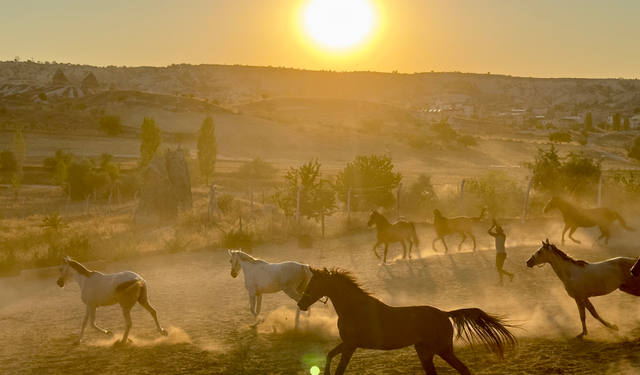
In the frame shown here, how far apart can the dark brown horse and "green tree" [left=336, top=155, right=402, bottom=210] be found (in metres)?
20.8

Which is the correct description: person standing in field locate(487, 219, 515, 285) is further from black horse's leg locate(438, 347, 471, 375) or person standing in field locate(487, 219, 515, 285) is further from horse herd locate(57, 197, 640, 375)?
black horse's leg locate(438, 347, 471, 375)

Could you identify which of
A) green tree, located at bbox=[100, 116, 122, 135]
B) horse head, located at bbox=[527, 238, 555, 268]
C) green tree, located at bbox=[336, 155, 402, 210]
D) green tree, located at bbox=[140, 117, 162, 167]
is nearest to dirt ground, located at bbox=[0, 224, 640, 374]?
horse head, located at bbox=[527, 238, 555, 268]

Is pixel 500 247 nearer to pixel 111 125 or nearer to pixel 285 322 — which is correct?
pixel 285 322

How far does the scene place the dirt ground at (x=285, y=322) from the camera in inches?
359

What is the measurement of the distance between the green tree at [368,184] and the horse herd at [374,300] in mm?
11519

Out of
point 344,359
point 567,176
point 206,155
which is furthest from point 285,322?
point 206,155

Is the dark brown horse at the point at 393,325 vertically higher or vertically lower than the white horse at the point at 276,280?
higher

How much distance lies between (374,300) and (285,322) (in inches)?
164

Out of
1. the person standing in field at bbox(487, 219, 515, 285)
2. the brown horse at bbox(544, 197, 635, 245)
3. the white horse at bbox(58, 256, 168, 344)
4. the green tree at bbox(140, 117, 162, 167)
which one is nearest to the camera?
the white horse at bbox(58, 256, 168, 344)

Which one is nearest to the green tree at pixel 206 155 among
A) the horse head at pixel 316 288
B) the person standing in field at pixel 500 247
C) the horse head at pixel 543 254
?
the person standing in field at pixel 500 247

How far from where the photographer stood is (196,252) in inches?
800

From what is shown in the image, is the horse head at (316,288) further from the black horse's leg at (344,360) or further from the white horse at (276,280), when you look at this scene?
the white horse at (276,280)

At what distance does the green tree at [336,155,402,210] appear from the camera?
29312 mm

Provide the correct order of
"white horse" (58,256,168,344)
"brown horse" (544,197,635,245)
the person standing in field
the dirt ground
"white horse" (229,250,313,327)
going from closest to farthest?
the dirt ground < "white horse" (58,256,168,344) < "white horse" (229,250,313,327) < the person standing in field < "brown horse" (544,197,635,245)
